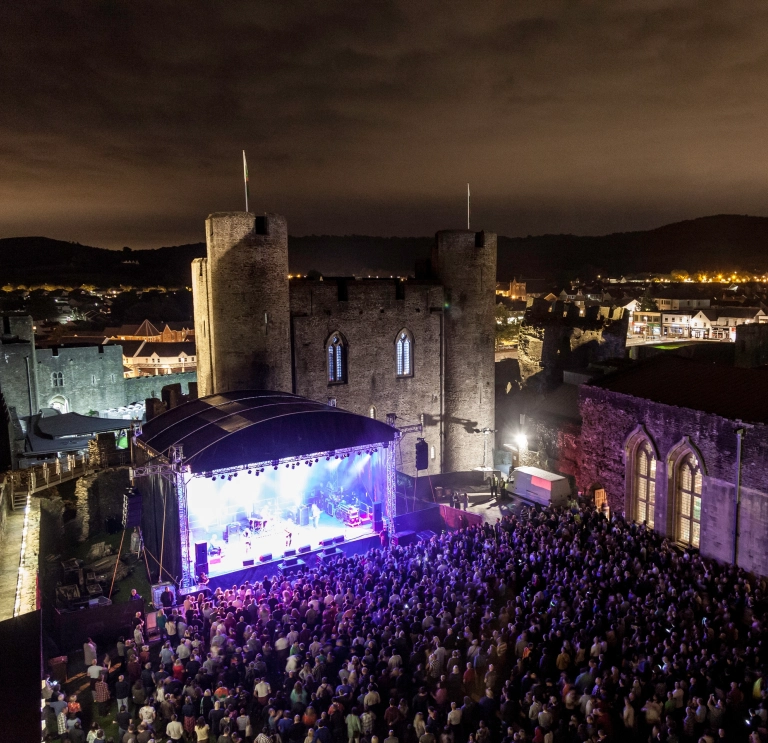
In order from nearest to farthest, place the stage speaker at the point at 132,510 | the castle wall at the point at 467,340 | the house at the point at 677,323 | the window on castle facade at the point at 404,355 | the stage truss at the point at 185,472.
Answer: the stage speaker at the point at 132,510, the stage truss at the point at 185,472, the window on castle facade at the point at 404,355, the castle wall at the point at 467,340, the house at the point at 677,323

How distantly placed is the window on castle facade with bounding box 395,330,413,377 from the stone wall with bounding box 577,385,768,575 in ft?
27.6

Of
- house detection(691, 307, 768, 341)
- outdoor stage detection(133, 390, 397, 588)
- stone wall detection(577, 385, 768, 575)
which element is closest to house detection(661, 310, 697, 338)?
house detection(691, 307, 768, 341)

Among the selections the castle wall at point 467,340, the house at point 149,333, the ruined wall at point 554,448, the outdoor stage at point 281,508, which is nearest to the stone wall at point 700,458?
the ruined wall at point 554,448

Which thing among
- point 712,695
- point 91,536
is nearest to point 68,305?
point 91,536

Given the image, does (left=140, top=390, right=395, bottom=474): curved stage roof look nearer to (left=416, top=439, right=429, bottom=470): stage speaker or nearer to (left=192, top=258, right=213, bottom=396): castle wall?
(left=416, top=439, right=429, bottom=470): stage speaker

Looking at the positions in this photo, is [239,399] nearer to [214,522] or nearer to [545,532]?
[214,522]

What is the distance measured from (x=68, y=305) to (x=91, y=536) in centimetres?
9763

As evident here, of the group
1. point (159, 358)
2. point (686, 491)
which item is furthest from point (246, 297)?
point (159, 358)

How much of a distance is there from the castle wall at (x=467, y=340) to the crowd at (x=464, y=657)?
44.0 feet

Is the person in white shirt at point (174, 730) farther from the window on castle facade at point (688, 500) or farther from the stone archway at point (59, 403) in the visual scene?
the stone archway at point (59, 403)

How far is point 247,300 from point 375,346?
6.31 m

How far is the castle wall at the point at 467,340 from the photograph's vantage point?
98.6 ft

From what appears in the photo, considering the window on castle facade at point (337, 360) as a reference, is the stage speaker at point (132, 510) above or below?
below

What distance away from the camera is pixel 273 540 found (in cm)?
2202
